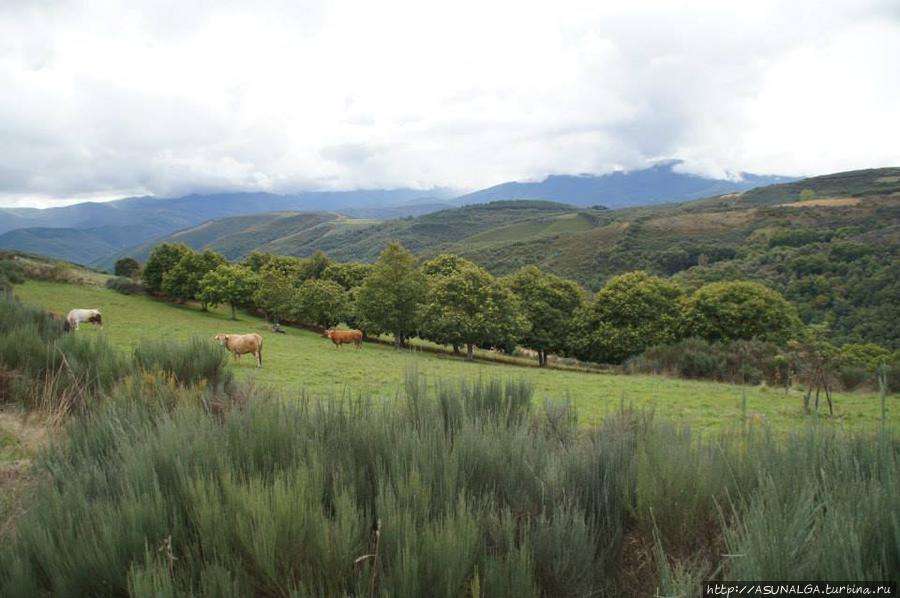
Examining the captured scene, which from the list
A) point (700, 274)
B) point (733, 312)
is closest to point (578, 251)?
point (700, 274)

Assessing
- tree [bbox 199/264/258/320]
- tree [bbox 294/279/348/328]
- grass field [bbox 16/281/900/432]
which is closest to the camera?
grass field [bbox 16/281/900/432]

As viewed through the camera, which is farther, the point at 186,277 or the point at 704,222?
the point at 704,222

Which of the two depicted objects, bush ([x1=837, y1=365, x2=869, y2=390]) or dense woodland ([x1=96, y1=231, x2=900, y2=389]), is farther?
dense woodland ([x1=96, y1=231, x2=900, y2=389])

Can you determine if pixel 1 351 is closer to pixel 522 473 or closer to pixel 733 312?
pixel 522 473

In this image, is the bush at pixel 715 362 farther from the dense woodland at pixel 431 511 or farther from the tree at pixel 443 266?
the dense woodland at pixel 431 511

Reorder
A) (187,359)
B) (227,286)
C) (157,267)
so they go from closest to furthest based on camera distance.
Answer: (187,359)
(227,286)
(157,267)

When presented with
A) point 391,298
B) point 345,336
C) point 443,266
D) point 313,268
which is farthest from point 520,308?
point 313,268

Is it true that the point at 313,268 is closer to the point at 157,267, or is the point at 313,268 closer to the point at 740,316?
the point at 157,267

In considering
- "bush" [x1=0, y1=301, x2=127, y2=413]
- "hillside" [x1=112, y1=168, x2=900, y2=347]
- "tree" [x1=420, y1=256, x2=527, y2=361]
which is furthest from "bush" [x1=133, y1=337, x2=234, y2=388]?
"hillside" [x1=112, y1=168, x2=900, y2=347]

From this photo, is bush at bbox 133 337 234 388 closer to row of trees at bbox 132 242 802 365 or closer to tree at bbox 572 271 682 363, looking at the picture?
row of trees at bbox 132 242 802 365

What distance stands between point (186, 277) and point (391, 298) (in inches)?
963

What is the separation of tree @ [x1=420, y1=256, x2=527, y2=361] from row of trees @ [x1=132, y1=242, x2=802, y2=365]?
A: 0.28 feet

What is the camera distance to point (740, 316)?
139 ft

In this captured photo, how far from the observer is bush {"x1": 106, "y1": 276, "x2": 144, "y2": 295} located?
52312 mm
